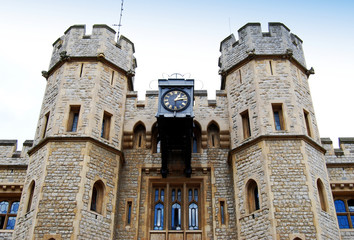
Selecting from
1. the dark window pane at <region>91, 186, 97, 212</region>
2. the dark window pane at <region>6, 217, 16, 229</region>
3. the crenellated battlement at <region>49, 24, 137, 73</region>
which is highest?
the crenellated battlement at <region>49, 24, 137, 73</region>

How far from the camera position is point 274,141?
13922mm

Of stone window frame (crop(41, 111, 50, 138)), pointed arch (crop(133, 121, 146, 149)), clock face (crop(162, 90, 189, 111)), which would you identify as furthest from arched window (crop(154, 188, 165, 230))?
stone window frame (crop(41, 111, 50, 138))

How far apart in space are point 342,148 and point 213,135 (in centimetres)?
489

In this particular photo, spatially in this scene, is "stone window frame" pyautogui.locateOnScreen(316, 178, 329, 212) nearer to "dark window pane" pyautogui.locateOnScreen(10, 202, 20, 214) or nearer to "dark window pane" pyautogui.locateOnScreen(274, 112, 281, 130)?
"dark window pane" pyautogui.locateOnScreen(274, 112, 281, 130)

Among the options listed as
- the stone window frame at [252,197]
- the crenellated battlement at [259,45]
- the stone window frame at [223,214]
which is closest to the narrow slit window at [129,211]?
Result: the stone window frame at [223,214]

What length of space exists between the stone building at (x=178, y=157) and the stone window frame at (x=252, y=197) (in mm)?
34

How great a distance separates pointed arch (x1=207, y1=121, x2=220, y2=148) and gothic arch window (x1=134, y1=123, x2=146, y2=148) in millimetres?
2449

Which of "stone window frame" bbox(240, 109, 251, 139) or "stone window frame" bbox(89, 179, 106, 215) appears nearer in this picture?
"stone window frame" bbox(89, 179, 106, 215)

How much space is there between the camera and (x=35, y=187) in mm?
13445

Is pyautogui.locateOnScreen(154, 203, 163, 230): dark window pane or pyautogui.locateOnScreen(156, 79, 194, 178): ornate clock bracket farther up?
pyautogui.locateOnScreen(156, 79, 194, 178): ornate clock bracket

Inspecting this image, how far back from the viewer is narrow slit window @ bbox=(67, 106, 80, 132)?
48.4ft

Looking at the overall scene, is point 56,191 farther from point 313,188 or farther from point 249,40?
point 249,40

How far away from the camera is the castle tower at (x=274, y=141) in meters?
12.5

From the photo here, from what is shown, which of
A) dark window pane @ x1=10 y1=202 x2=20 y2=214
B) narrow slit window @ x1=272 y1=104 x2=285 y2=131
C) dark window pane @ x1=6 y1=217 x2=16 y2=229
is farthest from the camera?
dark window pane @ x1=10 y1=202 x2=20 y2=214
